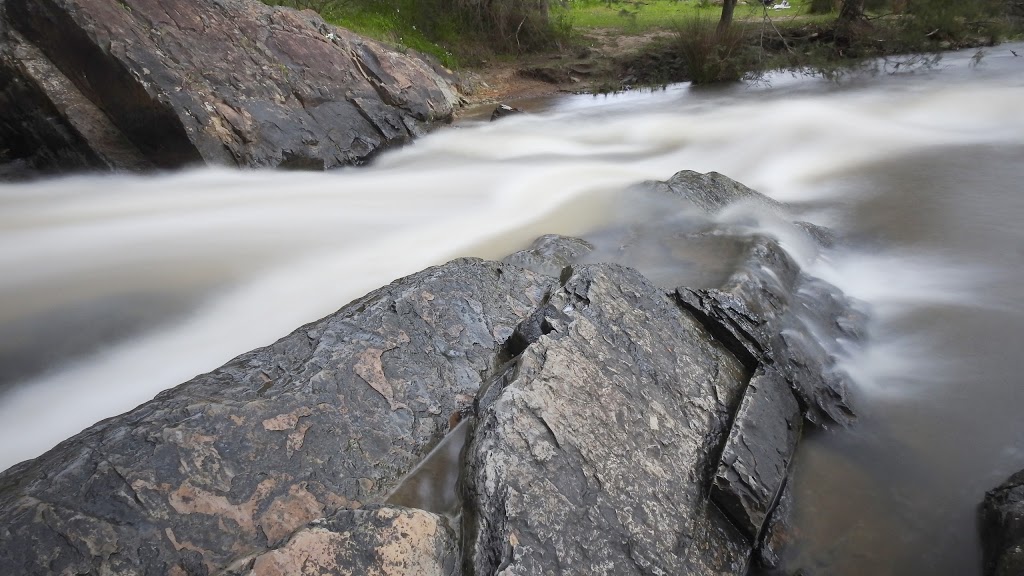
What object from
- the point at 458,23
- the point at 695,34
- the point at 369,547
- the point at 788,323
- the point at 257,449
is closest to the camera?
the point at 369,547

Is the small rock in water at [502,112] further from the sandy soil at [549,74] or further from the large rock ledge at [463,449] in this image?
the large rock ledge at [463,449]

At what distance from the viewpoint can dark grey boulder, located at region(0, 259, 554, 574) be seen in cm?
171

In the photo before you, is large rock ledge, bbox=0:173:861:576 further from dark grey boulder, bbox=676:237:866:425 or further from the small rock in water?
the small rock in water

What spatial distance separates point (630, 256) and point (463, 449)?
97.2 inches

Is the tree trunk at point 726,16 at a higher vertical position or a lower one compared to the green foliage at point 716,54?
higher

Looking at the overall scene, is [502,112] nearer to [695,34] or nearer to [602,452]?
[695,34]

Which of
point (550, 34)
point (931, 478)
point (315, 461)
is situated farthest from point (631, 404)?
point (550, 34)

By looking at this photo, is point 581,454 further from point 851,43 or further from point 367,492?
point 851,43

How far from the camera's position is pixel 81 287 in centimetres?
416

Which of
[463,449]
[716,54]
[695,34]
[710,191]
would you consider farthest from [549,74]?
[463,449]

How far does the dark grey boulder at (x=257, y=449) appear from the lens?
171cm

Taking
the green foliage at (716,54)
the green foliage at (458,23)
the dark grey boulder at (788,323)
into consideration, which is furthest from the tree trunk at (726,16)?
the dark grey boulder at (788,323)

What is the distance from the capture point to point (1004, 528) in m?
2.21

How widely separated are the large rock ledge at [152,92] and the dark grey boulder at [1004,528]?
264 inches
